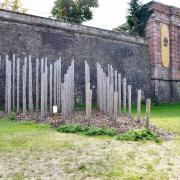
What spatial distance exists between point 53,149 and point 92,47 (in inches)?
556

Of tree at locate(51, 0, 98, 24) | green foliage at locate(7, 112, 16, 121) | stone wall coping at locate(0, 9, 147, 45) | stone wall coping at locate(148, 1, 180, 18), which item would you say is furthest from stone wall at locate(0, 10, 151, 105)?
tree at locate(51, 0, 98, 24)

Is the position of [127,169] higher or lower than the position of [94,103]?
lower

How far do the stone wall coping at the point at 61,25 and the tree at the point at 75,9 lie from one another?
180 inches

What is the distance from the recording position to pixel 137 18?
2528 cm

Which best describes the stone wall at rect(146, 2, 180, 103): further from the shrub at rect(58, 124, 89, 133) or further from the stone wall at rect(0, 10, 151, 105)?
the shrub at rect(58, 124, 89, 133)

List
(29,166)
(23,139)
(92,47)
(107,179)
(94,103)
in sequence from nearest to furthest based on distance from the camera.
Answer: (107,179) < (29,166) < (23,139) < (94,103) < (92,47)

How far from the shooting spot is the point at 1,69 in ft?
53.3

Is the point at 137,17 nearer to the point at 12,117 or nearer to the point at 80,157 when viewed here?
the point at 12,117

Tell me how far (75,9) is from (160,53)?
298 inches

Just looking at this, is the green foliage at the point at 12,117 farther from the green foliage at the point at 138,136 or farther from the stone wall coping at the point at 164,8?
the stone wall coping at the point at 164,8

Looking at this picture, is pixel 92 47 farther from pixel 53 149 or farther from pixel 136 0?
pixel 53 149

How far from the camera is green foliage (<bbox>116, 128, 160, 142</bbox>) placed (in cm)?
921

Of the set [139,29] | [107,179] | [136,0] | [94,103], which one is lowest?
[107,179]

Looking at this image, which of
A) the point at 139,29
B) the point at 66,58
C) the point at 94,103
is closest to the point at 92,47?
the point at 66,58
